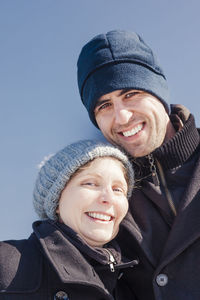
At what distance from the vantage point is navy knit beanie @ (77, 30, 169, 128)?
3268mm

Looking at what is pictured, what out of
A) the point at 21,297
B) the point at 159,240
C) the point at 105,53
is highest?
the point at 105,53

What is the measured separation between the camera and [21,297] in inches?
84.8

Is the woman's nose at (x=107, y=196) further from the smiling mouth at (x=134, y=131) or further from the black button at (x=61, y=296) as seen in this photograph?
the smiling mouth at (x=134, y=131)

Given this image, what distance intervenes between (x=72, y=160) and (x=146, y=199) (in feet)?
2.39

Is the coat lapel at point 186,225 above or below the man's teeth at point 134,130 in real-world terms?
below

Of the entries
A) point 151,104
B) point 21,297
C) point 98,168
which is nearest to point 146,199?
point 98,168

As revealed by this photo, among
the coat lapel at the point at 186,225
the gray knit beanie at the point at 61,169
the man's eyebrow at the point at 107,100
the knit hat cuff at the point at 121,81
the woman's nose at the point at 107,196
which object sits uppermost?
the knit hat cuff at the point at 121,81

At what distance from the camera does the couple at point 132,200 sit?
236 cm

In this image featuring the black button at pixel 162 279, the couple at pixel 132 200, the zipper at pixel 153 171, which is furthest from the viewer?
the zipper at pixel 153 171

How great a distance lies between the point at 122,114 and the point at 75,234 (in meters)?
1.17

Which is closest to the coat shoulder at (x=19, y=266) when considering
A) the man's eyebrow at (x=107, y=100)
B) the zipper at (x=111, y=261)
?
the zipper at (x=111, y=261)

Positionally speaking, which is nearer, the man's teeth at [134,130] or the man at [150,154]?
the man at [150,154]

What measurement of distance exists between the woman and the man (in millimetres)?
202

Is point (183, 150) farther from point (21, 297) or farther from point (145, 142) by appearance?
point (21, 297)
